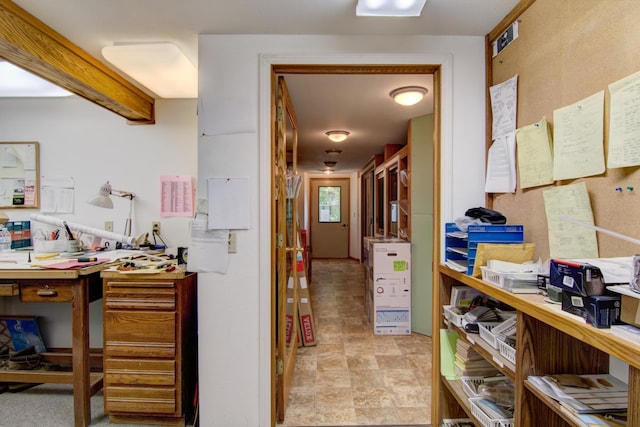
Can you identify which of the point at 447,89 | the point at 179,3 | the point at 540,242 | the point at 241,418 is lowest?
the point at 241,418

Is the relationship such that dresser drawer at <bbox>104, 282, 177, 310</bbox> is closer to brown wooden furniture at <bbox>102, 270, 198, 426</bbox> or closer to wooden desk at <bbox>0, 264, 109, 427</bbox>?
brown wooden furniture at <bbox>102, 270, 198, 426</bbox>

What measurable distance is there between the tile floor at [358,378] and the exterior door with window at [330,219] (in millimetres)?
4296

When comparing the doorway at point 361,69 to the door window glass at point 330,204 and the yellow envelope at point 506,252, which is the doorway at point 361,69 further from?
the door window glass at point 330,204

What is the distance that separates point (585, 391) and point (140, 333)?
197 cm

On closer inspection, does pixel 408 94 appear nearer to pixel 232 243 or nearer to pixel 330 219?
pixel 232 243

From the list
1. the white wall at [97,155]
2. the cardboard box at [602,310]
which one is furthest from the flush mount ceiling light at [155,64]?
the cardboard box at [602,310]

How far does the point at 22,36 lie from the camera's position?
4.61 ft

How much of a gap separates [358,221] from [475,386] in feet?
20.4

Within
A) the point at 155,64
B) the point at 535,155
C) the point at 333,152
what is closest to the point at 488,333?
the point at 535,155

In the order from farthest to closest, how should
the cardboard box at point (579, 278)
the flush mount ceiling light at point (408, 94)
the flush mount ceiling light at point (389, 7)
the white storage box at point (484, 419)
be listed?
the flush mount ceiling light at point (408, 94)
the flush mount ceiling light at point (389, 7)
the white storage box at point (484, 419)
the cardboard box at point (579, 278)

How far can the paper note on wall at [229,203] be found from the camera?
1.63 m

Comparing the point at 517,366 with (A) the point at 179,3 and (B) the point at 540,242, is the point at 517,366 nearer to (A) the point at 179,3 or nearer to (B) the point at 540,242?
(B) the point at 540,242

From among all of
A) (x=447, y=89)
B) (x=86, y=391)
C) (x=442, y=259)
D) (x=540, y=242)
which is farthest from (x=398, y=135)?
(x=86, y=391)

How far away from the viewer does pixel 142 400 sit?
5.58 ft
